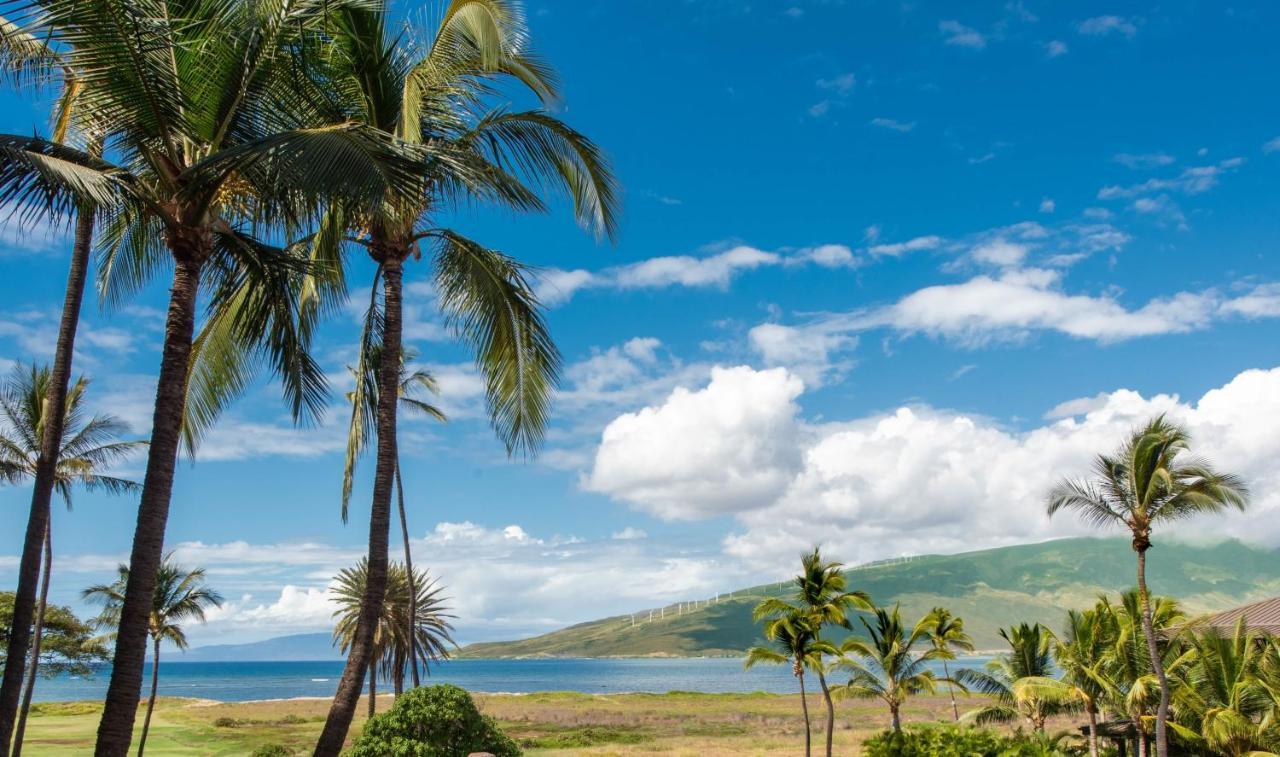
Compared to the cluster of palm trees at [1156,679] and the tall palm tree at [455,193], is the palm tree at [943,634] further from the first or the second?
the tall palm tree at [455,193]

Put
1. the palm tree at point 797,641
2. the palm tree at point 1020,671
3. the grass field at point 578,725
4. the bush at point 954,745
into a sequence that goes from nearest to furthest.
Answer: the bush at point 954,745, the palm tree at point 797,641, the palm tree at point 1020,671, the grass field at point 578,725

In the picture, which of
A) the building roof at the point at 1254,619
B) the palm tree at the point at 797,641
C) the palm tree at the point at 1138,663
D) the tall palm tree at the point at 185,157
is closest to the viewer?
the tall palm tree at the point at 185,157

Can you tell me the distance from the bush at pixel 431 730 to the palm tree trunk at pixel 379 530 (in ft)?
2.21

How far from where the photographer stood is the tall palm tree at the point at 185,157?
7824mm

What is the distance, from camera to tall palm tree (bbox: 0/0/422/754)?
308 inches

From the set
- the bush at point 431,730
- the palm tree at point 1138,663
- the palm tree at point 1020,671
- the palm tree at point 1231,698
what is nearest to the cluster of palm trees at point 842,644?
the palm tree at point 1020,671

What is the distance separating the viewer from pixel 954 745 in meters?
14.7

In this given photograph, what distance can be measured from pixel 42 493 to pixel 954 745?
576 inches

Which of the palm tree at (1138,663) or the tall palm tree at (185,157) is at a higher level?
the tall palm tree at (185,157)

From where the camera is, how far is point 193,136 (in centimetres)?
912

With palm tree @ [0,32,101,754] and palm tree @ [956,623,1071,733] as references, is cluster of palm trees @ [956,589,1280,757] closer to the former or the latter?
palm tree @ [956,623,1071,733]

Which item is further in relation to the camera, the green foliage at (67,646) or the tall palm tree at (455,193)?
the green foliage at (67,646)

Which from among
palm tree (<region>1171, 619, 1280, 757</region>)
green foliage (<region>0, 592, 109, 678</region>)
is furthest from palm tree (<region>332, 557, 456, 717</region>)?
palm tree (<region>1171, 619, 1280, 757</region>)

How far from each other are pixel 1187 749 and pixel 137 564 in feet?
107
